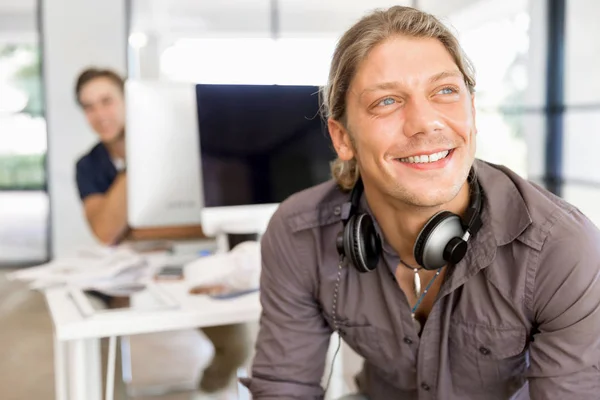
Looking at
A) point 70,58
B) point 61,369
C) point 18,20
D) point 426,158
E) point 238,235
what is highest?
point 18,20

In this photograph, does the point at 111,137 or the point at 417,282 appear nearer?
the point at 417,282

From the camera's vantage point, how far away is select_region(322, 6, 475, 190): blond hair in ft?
3.48

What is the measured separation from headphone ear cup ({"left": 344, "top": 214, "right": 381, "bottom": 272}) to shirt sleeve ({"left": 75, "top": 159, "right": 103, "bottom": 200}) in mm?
2620

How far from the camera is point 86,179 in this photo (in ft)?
13.1

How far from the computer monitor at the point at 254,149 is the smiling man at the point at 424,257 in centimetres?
48

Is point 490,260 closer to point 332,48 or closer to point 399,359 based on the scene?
point 399,359

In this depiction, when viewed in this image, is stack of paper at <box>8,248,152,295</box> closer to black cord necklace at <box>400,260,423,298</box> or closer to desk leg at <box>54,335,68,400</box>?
desk leg at <box>54,335,68,400</box>

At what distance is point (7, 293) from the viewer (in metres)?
4.30

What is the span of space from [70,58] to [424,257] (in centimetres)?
429

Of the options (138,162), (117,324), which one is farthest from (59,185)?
(117,324)

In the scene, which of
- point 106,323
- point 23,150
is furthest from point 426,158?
point 23,150

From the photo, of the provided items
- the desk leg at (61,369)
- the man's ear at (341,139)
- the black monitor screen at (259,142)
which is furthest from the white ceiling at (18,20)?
the man's ear at (341,139)

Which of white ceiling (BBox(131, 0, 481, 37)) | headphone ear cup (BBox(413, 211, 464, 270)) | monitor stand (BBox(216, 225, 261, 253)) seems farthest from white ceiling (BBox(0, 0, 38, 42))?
headphone ear cup (BBox(413, 211, 464, 270))

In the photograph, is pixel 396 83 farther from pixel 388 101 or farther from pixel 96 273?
pixel 96 273
